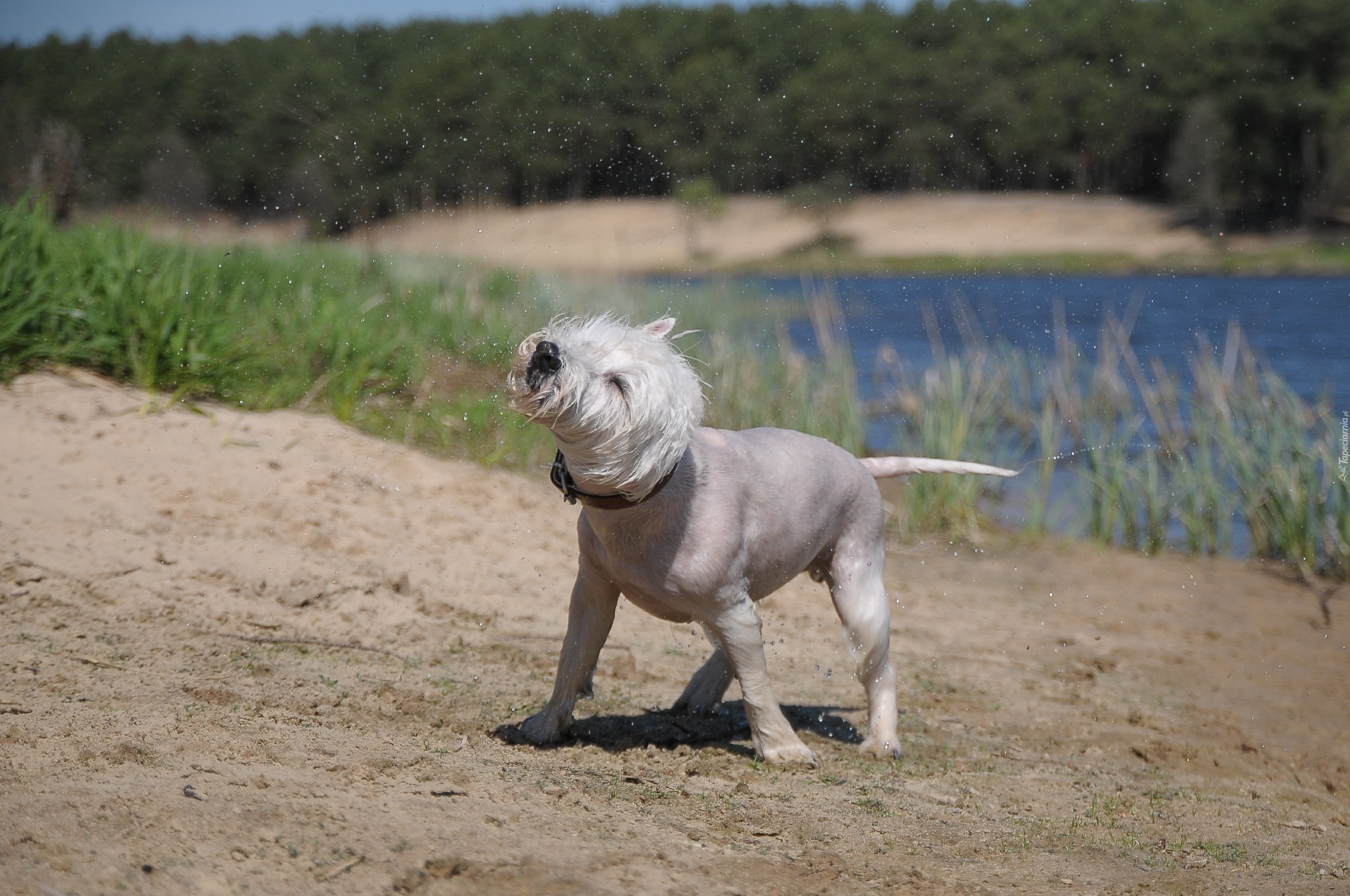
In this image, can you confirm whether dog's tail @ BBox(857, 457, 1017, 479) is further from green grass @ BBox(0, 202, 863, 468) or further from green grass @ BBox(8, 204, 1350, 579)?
green grass @ BBox(8, 204, 1350, 579)

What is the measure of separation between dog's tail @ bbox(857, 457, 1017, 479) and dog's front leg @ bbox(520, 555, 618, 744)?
1.22 metres

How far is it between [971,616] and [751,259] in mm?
26517

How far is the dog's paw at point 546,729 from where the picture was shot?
13.2 feet

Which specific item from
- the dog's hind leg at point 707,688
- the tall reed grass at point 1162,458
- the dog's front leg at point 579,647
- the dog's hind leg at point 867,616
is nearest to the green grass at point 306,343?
the tall reed grass at point 1162,458

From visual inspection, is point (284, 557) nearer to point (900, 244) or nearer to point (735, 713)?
point (735, 713)

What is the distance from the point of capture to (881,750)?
4398 mm

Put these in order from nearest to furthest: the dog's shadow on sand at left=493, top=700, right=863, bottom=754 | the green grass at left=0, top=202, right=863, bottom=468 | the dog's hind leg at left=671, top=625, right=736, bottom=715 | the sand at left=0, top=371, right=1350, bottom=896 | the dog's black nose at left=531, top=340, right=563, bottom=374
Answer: the sand at left=0, top=371, right=1350, bottom=896 → the dog's black nose at left=531, top=340, right=563, bottom=374 → the dog's shadow on sand at left=493, top=700, right=863, bottom=754 → the dog's hind leg at left=671, top=625, right=736, bottom=715 → the green grass at left=0, top=202, right=863, bottom=468

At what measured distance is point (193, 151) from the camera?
808 inches

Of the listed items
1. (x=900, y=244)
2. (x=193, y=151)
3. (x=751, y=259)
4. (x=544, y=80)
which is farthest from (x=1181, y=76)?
(x=193, y=151)

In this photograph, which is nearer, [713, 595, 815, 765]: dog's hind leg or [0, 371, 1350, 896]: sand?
[0, 371, 1350, 896]: sand

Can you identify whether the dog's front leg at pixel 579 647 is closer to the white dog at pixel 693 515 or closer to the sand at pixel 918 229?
the white dog at pixel 693 515

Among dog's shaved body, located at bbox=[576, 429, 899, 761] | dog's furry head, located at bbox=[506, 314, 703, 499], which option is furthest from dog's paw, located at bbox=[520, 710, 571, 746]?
dog's furry head, located at bbox=[506, 314, 703, 499]

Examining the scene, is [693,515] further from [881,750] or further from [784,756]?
[881,750]

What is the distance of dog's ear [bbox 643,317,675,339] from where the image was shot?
11.4ft
